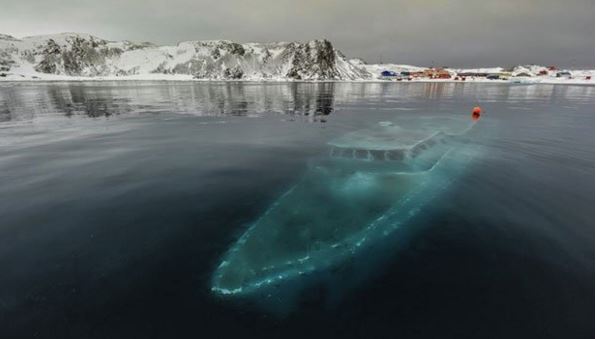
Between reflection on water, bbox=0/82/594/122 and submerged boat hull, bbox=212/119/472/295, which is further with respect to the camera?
reflection on water, bbox=0/82/594/122

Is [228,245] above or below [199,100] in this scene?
below

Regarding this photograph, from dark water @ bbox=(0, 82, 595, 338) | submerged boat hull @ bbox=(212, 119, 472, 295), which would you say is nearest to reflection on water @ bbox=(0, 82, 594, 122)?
submerged boat hull @ bbox=(212, 119, 472, 295)

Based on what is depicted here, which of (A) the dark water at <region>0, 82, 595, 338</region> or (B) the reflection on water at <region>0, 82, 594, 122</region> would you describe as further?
(B) the reflection on water at <region>0, 82, 594, 122</region>

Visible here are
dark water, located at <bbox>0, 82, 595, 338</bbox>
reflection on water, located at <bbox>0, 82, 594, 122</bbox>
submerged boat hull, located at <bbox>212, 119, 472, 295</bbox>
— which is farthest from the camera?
reflection on water, located at <bbox>0, 82, 594, 122</bbox>

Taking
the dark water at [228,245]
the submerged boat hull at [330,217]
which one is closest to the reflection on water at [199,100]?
the submerged boat hull at [330,217]

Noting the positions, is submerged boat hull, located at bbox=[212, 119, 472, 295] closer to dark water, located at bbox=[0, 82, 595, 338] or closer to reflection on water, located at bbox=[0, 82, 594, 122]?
dark water, located at bbox=[0, 82, 595, 338]

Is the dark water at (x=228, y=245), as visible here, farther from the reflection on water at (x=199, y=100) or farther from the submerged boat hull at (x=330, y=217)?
the reflection on water at (x=199, y=100)

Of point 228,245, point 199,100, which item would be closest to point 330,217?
point 228,245

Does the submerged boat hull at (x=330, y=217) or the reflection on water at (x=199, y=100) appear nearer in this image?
the submerged boat hull at (x=330, y=217)

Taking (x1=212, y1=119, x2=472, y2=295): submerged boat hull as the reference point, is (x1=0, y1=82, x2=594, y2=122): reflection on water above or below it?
above

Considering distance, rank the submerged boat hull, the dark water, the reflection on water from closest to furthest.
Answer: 1. the dark water
2. the submerged boat hull
3. the reflection on water

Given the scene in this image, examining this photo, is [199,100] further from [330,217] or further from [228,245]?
[228,245]

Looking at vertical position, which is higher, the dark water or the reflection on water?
the reflection on water
